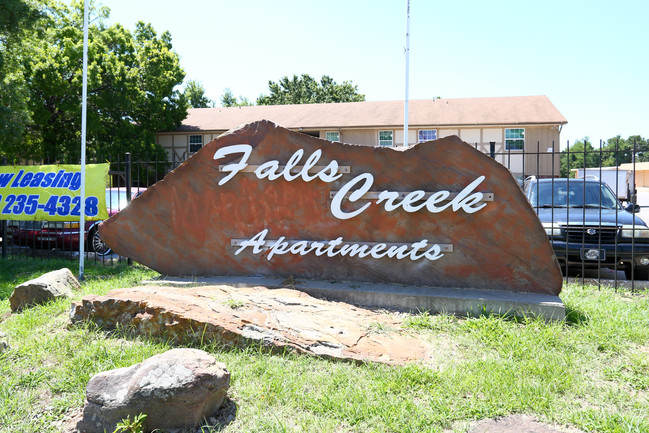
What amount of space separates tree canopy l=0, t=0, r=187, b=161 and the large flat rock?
16592 millimetres

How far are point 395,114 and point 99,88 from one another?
46.2 ft

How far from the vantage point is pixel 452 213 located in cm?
555

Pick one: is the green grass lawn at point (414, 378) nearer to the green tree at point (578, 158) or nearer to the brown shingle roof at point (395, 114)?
the green tree at point (578, 158)

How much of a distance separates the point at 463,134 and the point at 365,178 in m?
20.4

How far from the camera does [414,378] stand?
3.69 m

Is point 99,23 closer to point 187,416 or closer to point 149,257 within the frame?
point 149,257

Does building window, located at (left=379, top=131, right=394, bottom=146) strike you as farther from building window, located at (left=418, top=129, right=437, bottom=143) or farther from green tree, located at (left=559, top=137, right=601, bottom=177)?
green tree, located at (left=559, top=137, right=601, bottom=177)

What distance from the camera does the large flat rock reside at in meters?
4.19

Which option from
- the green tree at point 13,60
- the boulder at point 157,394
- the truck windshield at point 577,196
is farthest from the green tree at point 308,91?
the boulder at point 157,394

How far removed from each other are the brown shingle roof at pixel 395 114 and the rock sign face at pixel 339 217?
18695mm

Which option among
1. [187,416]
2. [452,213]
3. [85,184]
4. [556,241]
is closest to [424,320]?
[452,213]

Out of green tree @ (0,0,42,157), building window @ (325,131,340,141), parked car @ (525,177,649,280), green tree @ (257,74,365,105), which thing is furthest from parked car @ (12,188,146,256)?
green tree @ (257,74,365,105)

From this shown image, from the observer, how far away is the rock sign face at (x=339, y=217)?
5.41 meters

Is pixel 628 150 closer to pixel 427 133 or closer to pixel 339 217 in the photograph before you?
pixel 339 217
